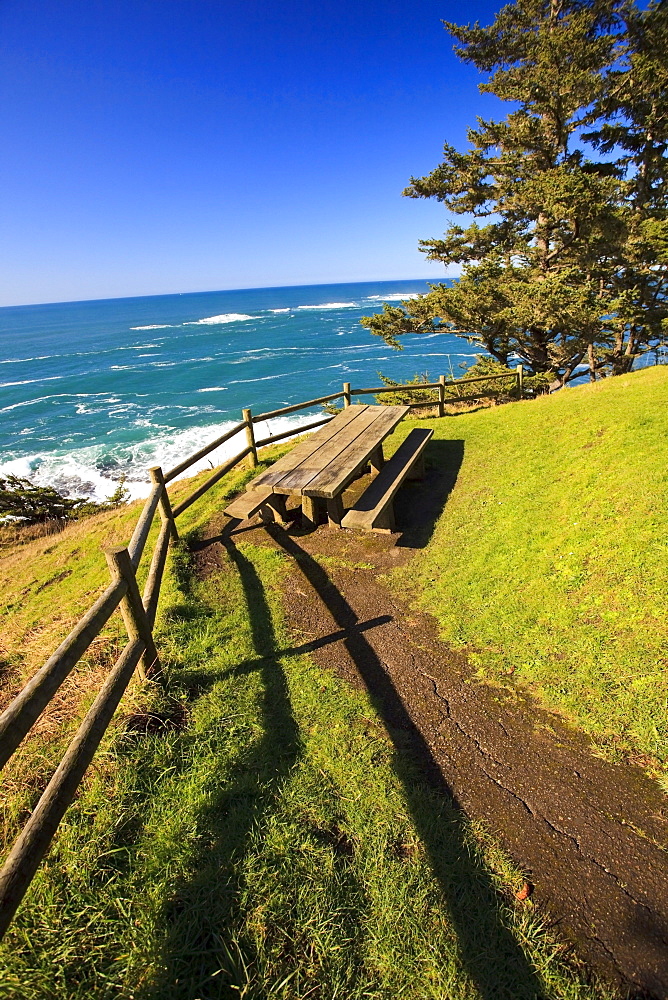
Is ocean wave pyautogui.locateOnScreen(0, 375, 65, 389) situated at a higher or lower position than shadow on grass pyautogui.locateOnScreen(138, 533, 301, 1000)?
higher

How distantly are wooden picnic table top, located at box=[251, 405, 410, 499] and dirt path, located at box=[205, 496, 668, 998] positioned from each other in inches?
59.2

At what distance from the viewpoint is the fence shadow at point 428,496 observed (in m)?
5.91

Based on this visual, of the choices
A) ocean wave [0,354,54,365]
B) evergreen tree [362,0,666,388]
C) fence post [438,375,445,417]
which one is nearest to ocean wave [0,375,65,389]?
ocean wave [0,354,54,365]

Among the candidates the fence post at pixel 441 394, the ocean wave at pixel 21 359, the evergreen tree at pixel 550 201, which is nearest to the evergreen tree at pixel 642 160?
the evergreen tree at pixel 550 201

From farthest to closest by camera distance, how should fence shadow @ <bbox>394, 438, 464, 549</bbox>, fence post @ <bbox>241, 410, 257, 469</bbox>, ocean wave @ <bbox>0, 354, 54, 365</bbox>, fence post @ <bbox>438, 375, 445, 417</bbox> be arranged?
ocean wave @ <bbox>0, 354, 54, 365</bbox> < fence post @ <bbox>438, 375, 445, 417</bbox> < fence post @ <bbox>241, 410, 257, 469</bbox> < fence shadow @ <bbox>394, 438, 464, 549</bbox>

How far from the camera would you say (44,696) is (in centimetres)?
202

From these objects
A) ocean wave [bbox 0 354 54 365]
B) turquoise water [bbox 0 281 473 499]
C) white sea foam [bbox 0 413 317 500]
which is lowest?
white sea foam [bbox 0 413 317 500]

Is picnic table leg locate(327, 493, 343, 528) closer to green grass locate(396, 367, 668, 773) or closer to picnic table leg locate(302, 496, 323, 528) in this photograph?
picnic table leg locate(302, 496, 323, 528)

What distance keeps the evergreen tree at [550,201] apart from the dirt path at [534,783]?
12507mm

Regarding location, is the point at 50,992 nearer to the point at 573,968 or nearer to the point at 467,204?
the point at 573,968

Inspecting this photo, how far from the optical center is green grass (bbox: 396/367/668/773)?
325cm

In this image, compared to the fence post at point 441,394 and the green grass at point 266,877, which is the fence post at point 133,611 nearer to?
the green grass at point 266,877

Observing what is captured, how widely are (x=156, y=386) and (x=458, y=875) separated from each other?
134ft

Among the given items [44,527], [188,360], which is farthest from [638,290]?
[188,360]
